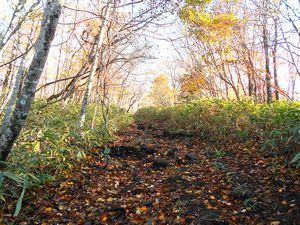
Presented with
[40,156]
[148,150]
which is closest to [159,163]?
[148,150]

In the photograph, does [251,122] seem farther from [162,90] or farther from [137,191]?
[162,90]

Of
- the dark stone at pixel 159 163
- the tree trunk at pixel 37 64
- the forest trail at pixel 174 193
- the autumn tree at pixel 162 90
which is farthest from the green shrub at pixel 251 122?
the autumn tree at pixel 162 90

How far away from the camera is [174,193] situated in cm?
400

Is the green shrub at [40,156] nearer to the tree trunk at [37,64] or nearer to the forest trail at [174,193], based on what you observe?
the forest trail at [174,193]

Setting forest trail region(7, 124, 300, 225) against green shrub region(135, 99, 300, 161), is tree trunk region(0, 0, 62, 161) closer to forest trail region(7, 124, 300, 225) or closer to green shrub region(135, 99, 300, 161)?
forest trail region(7, 124, 300, 225)

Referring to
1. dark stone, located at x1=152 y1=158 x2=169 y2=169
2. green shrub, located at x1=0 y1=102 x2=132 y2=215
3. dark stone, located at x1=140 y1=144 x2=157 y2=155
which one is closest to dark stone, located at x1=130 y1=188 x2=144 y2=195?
dark stone, located at x1=152 y1=158 x2=169 y2=169

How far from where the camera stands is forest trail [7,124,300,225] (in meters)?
3.21

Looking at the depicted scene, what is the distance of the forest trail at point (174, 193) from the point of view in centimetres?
321

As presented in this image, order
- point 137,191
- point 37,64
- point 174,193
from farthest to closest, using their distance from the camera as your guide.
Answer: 1. point 137,191
2. point 174,193
3. point 37,64

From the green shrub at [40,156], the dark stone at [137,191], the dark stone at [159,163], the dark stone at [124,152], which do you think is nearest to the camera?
the green shrub at [40,156]

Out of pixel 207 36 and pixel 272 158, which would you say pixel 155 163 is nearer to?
pixel 272 158

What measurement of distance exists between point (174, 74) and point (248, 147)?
1001 inches

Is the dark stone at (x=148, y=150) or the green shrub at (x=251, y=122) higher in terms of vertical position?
the green shrub at (x=251, y=122)

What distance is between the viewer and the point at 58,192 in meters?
4.19
